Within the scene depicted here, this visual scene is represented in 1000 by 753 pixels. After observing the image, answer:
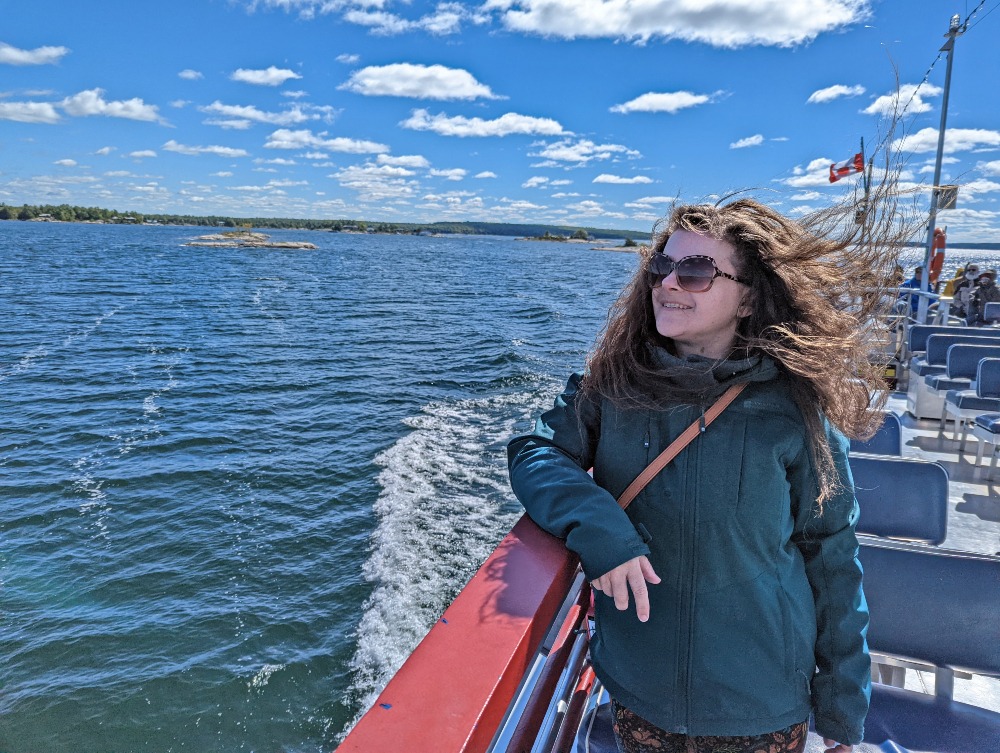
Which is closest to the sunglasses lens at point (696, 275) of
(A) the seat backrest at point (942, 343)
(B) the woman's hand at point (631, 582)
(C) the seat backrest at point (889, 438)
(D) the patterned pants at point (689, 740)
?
(B) the woman's hand at point (631, 582)

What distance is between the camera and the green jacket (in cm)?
144

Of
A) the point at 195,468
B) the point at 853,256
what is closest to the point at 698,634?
the point at 853,256

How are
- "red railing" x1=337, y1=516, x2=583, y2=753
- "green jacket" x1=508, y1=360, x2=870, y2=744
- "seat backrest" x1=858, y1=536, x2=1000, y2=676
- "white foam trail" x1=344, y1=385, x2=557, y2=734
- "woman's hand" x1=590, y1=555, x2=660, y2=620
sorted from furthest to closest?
"white foam trail" x1=344, y1=385, x2=557, y2=734
"seat backrest" x1=858, y1=536, x2=1000, y2=676
"green jacket" x1=508, y1=360, x2=870, y2=744
"woman's hand" x1=590, y1=555, x2=660, y2=620
"red railing" x1=337, y1=516, x2=583, y2=753

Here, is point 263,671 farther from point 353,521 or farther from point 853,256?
point 853,256

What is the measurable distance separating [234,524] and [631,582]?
7.27 meters

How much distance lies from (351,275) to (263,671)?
141 feet

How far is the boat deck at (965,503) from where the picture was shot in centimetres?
271

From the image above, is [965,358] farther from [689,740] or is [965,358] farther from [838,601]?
[689,740]

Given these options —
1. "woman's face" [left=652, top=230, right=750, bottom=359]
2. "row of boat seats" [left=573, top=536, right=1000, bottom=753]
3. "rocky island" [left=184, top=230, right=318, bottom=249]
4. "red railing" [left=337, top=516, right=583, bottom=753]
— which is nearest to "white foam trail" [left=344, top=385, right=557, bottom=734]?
"row of boat seats" [left=573, top=536, right=1000, bottom=753]

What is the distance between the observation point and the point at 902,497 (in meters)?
2.89

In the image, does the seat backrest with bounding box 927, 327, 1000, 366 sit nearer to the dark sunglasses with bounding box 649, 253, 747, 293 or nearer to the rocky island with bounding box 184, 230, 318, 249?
the dark sunglasses with bounding box 649, 253, 747, 293

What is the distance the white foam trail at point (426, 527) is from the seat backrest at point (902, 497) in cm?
367

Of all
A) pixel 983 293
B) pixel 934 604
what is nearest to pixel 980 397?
pixel 934 604

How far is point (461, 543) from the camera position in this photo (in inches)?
269
